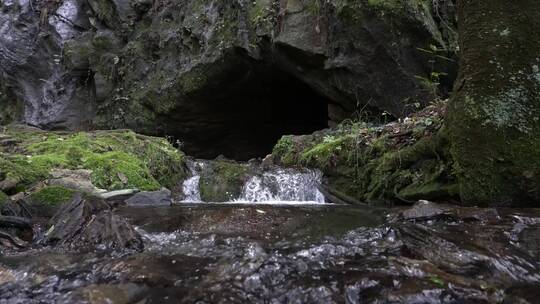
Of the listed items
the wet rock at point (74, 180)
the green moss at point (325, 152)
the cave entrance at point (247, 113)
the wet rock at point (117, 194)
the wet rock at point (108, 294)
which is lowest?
the wet rock at point (108, 294)

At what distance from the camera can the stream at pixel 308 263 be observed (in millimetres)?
2426

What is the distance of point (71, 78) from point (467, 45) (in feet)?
44.8

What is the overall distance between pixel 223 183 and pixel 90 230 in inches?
150

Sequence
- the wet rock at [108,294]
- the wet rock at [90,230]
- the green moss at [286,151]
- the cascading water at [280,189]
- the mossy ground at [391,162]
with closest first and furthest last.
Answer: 1. the wet rock at [108,294]
2. the wet rock at [90,230]
3. the mossy ground at [391,162]
4. the cascading water at [280,189]
5. the green moss at [286,151]

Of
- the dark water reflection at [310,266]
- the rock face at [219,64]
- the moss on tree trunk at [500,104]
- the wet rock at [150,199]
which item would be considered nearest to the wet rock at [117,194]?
the wet rock at [150,199]

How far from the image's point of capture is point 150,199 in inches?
222

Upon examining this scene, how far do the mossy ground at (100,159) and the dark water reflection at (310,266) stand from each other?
7.38ft

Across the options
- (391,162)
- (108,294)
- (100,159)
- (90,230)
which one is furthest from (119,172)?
(108,294)

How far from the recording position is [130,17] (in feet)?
45.7

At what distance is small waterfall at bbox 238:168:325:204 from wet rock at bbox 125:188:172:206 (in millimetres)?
1404

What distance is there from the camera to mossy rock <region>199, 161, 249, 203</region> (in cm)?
706

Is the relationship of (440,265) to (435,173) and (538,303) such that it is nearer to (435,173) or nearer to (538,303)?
(538,303)

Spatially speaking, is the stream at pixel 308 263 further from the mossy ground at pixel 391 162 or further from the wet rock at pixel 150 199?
the wet rock at pixel 150 199

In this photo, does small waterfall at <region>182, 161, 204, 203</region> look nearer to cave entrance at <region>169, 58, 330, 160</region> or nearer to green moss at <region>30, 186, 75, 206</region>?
green moss at <region>30, 186, 75, 206</region>
